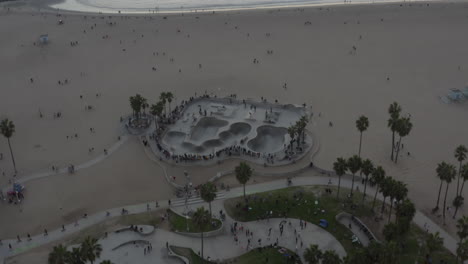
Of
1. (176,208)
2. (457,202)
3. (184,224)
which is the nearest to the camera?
(184,224)

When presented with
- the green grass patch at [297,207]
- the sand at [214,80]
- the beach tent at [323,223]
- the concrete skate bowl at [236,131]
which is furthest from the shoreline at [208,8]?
the beach tent at [323,223]

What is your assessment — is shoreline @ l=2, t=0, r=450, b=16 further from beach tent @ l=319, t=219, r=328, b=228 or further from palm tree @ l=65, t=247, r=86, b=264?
palm tree @ l=65, t=247, r=86, b=264

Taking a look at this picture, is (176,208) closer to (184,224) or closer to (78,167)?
(184,224)

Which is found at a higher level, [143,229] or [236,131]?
[236,131]

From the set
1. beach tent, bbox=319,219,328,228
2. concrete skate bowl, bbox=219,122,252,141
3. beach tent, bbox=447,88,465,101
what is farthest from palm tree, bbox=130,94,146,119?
beach tent, bbox=447,88,465,101

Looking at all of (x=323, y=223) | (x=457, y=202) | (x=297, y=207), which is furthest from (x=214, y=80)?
(x=457, y=202)

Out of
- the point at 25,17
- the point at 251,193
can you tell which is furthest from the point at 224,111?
the point at 25,17

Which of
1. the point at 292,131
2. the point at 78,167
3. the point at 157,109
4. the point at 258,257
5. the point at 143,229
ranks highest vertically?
the point at 157,109
